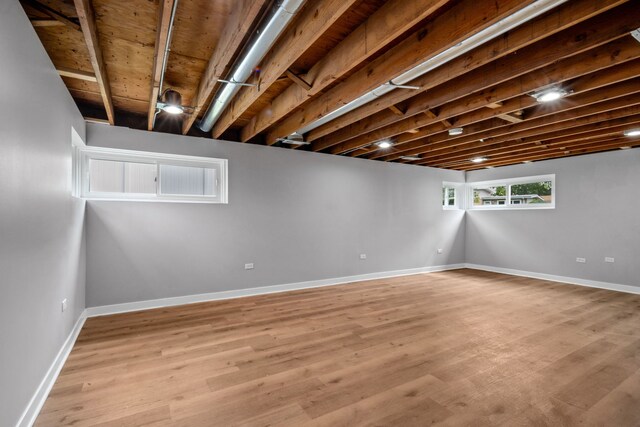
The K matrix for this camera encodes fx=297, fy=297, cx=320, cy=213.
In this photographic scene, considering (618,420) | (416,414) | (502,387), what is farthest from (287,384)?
(618,420)

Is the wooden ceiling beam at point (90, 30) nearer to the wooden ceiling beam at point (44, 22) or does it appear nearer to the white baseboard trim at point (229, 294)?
the wooden ceiling beam at point (44, 22)

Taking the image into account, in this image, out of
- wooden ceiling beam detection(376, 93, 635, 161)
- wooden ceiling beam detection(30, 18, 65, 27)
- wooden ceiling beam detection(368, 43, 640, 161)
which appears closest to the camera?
wooden ceiling beam detection(30, 18, 65, 27)

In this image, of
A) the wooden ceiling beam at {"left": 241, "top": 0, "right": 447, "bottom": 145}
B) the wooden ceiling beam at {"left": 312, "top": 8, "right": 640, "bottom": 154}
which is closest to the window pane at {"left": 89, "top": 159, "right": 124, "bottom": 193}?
the wooden ceiling beam at {"left": 241, "top": 0, "right": 447, "bottom": 145}

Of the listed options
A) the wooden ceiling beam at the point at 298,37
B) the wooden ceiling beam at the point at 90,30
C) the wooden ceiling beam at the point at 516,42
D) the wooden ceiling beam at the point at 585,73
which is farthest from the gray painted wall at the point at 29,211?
the wooden ceiling beam at the point at 585,73

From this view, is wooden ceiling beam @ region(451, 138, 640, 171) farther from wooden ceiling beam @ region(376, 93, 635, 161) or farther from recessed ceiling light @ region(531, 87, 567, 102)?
recessed ceiling light @ region(531, 87, 567, 102)

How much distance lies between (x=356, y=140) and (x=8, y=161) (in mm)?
4243

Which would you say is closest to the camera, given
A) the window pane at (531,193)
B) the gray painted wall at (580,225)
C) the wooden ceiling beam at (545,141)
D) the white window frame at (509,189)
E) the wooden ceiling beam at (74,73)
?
the wooden ceiling beam at (74,73)

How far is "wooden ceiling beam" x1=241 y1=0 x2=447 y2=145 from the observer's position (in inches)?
70.9

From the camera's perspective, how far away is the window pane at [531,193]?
631cm

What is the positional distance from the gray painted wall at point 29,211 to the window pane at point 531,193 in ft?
25.8

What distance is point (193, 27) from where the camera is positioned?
2.20 metres

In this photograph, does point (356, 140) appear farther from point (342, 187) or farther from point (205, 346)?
point (205, 346)

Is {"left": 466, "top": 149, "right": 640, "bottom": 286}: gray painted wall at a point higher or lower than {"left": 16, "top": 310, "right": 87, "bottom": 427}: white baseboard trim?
higher

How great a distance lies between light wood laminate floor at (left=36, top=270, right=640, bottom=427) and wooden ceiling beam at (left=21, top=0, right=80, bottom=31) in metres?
2.58
